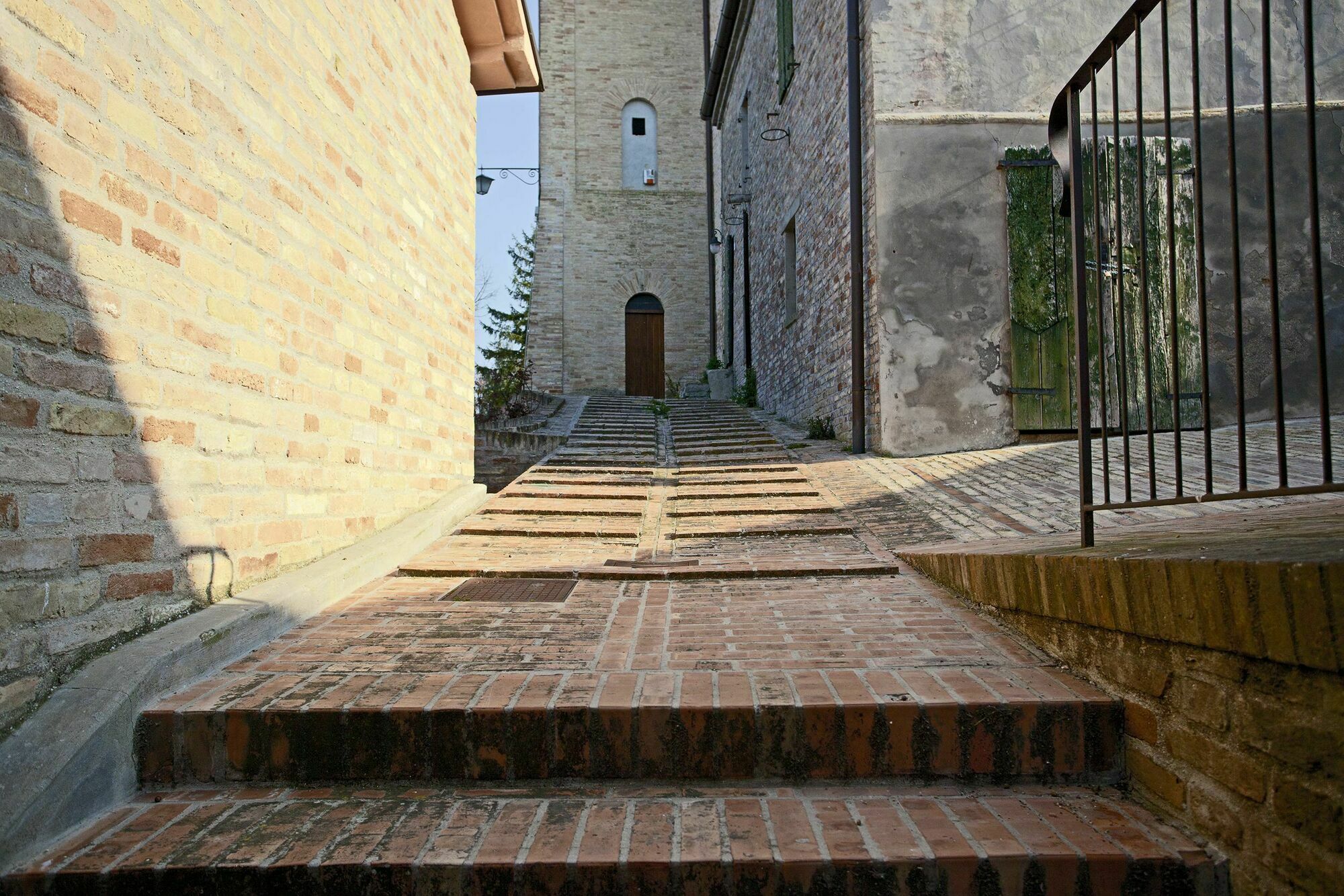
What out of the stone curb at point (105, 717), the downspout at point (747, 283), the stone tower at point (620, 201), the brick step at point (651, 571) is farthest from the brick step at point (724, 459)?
the stone tower at point (620, 201)

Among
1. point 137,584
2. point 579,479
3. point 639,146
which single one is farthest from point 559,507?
point 639,146

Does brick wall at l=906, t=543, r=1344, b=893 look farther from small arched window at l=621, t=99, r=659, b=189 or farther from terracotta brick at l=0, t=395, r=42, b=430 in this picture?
small arched window at l=621, t=99, r=659, b=189

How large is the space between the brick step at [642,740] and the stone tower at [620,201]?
52.4 ft

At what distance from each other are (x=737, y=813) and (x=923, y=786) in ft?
1.52

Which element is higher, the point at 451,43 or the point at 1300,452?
the point at 451,43

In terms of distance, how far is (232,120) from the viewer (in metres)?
2.62

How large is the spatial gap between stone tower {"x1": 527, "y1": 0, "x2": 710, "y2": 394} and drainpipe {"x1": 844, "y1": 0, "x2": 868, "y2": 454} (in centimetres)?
1076

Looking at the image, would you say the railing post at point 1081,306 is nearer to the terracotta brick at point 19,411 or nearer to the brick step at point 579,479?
the terracotta brick at point 19,411

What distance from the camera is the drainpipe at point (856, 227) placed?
7.36 metres

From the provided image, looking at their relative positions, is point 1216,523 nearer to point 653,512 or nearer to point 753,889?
point 753,889

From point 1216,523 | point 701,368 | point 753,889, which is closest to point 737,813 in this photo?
point 753,889

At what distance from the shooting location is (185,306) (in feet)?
7.70

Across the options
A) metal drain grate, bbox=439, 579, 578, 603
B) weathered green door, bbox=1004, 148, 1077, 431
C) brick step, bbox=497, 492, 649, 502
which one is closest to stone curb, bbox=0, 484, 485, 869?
metal drain grate, bbox=439, 579, 578, 603

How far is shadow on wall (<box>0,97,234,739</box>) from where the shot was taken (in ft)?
5.75
